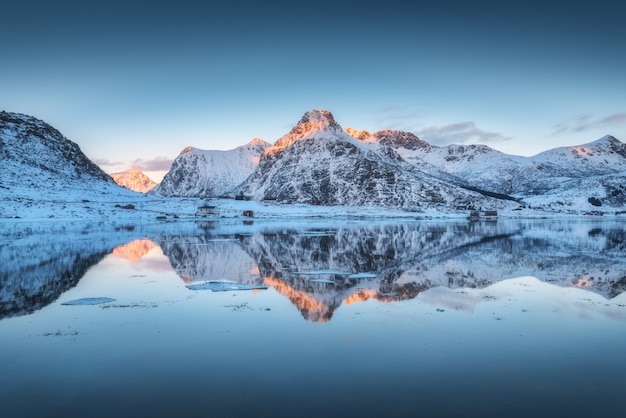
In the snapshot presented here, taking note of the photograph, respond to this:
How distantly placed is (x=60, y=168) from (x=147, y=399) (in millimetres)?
182183

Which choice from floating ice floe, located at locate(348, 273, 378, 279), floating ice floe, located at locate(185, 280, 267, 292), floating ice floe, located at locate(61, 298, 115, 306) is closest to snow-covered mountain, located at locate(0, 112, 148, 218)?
floating ice floe, located at locate(185, 280, 267, 292)

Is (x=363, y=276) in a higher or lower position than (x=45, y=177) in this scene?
lower

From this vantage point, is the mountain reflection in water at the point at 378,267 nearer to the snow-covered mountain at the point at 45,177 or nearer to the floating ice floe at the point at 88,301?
the floating ice floe at the point at 88,301

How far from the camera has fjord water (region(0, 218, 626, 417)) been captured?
10.5 m

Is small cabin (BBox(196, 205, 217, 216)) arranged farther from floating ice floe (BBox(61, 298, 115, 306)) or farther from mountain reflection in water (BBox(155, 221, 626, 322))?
floating ice floe (BBox(61, 298, 115, 306))

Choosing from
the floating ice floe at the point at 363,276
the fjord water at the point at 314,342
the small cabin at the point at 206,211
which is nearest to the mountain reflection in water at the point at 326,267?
the floating ice floe at the point at 363,276

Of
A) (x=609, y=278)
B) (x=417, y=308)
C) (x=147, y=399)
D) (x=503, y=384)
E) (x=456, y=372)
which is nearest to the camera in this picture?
(x=147, y=399)

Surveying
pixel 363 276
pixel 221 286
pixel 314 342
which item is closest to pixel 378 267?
pixel 363 276

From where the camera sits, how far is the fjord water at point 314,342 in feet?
34.6

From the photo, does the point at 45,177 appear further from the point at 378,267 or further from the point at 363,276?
the point at 363,276

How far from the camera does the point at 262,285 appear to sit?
26.1 metres

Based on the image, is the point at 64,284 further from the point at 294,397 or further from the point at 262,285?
the point at 294,397

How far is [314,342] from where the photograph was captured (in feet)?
49.5

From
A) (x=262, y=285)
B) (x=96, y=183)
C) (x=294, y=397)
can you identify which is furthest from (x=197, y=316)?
(x=96, y=183)
